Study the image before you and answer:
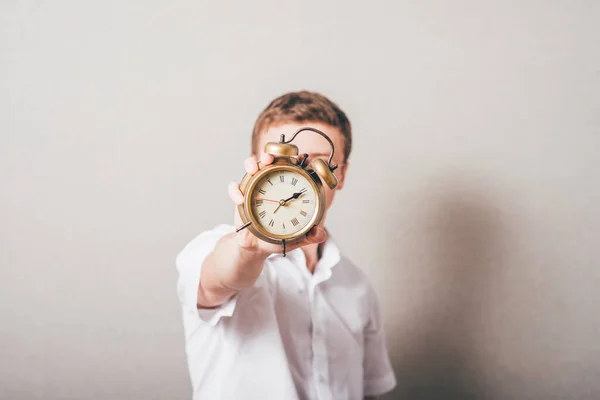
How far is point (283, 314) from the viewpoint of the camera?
1088mm

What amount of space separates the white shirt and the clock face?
0.24 metres

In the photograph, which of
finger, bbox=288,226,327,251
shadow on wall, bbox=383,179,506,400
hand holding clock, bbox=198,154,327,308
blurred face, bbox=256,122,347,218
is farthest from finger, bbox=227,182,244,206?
shadow on wall, bbox=383,179,506,400

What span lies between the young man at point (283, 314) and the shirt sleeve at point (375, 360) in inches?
1.4

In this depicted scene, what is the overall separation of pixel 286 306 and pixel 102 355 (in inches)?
31.0

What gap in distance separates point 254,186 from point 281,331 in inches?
19.9

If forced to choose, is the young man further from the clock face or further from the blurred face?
the clock face

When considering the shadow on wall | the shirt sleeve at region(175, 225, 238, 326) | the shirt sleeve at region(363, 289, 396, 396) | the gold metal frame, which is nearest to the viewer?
the gold metal frame

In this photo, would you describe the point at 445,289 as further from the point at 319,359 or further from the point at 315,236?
the point at 315,236

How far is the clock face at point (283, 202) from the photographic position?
28.6 inches

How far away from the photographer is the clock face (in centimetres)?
73

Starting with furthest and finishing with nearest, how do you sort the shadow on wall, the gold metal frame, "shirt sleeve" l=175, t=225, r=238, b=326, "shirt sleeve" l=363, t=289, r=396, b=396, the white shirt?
1. the shadow on wall
2. "shirt sleeve" l=363, t=289, r=396, b=396
3. the white shirt
4. "shirt sleeve" l=175, t=225, r=238, b=326
5. the gold metal frame

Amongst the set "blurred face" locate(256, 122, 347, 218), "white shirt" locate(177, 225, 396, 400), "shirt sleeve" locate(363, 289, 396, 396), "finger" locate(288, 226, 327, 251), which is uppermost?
"blurred face" locate(256, 122, 347, 218)

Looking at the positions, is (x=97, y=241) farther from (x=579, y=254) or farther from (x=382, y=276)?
(x=579, y=254)

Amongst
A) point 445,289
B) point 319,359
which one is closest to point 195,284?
point 319,359
